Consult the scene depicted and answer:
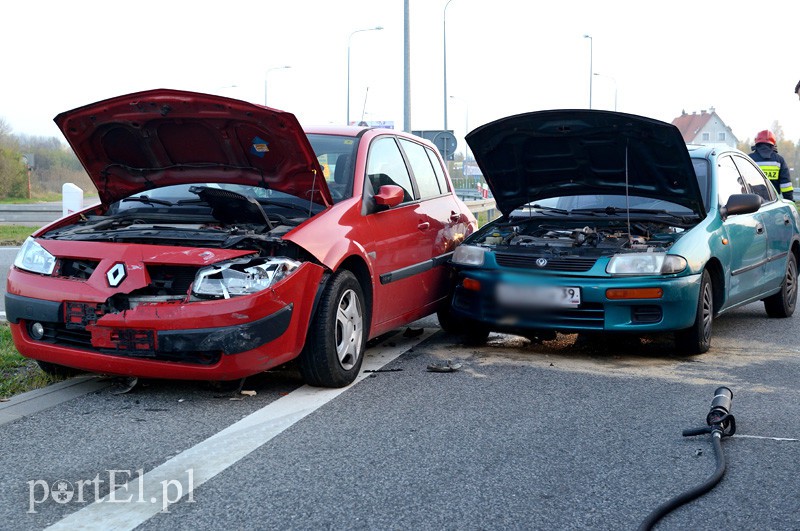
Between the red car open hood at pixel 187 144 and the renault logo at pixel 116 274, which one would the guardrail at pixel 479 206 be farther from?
the renault logo at pixel 116 274

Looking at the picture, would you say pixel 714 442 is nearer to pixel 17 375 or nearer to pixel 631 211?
pixel 631 211

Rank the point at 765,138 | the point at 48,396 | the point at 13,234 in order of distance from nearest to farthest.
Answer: the point at 48,396
the point at 765,138
the point at 13,234

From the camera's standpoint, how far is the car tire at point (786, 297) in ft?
27.7

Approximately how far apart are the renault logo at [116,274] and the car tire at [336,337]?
3.45 feet

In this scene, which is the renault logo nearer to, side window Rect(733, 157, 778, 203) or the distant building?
side window Rect(733, 157, 778, 203)

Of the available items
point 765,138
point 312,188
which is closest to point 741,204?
point 312,188

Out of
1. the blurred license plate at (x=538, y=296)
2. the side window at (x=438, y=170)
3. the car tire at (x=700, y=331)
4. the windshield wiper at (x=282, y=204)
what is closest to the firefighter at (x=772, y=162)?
the car tire at (x=700, y=331)

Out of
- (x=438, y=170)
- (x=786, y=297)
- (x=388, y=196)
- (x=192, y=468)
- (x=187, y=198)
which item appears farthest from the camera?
(x=786, y=297)

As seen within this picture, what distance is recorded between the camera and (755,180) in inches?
328

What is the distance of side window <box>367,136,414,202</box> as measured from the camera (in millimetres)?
6311

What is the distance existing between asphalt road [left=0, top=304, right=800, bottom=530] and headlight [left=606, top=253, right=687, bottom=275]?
640 mm

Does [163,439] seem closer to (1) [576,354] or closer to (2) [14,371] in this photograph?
(2) [14,371]

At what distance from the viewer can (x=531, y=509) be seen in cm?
344

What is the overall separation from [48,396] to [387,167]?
274 cm
